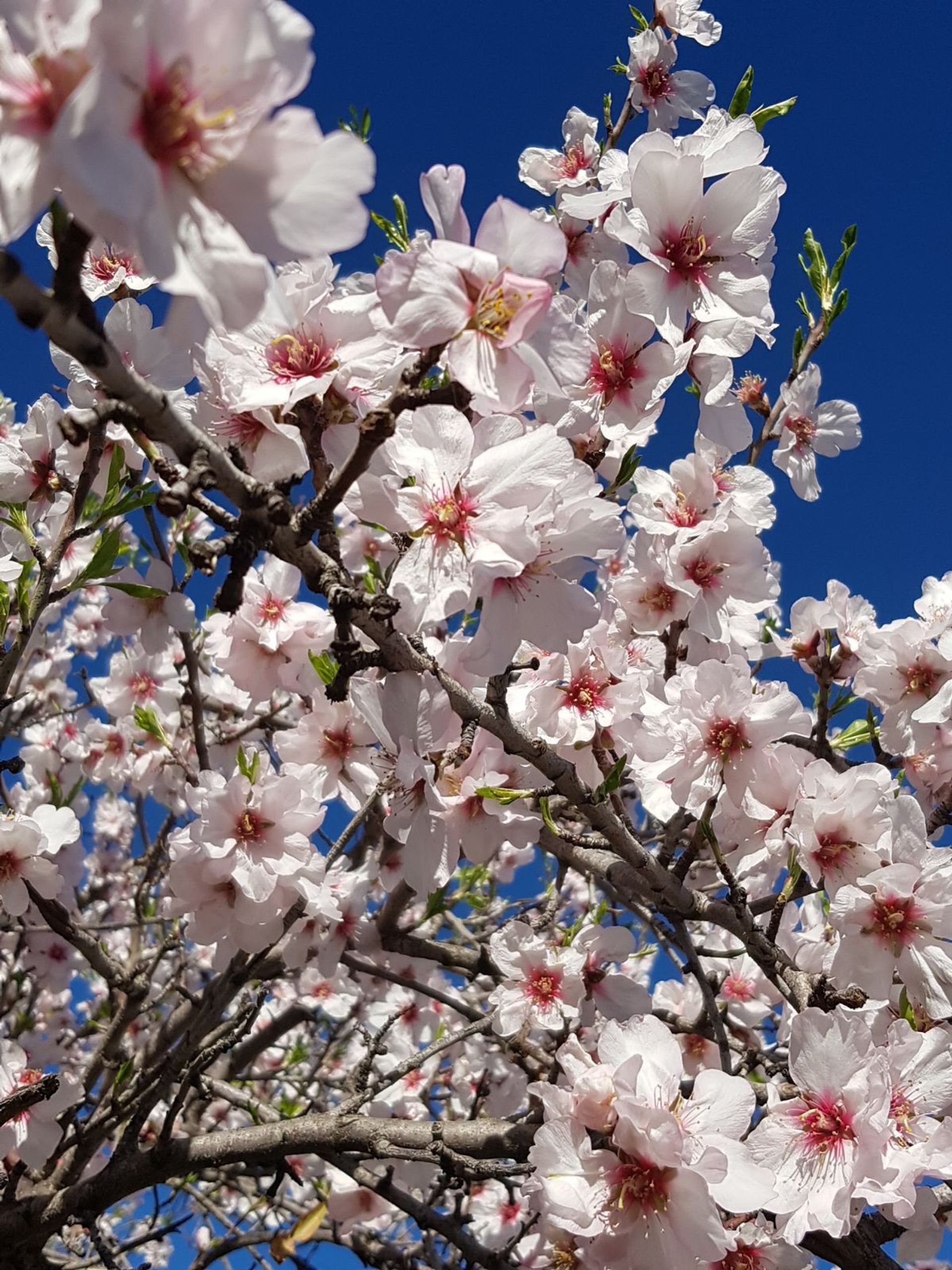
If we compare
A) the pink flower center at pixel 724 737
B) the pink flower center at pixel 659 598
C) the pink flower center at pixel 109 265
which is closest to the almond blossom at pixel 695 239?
the pink flower center at pixel 659 598

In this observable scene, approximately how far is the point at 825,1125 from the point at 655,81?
11.7 feet

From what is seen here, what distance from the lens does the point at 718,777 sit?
2.44 metres

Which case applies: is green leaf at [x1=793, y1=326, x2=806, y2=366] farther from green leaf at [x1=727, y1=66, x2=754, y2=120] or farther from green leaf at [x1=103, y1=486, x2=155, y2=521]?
green leaf at [x1=103, y1=486, x2=155, y2=521]

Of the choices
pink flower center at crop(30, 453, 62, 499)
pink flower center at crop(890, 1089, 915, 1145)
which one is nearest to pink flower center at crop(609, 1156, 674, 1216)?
pink flower center at crop(890, 1089, 915, 1145)

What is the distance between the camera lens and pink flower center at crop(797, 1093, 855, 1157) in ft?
6.64

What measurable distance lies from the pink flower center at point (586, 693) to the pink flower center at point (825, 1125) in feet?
3.33

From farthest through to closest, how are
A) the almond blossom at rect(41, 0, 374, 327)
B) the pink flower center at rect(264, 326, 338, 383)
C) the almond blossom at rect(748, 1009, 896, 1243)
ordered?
the almond blossom at rect(748, 1009, 896, 1243)
the pink flower center at rect(264, 326, 338, 383)
the almond blossom at rect(41, 0, 374, 327)

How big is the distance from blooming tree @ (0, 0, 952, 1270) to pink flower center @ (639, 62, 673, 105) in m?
0.01

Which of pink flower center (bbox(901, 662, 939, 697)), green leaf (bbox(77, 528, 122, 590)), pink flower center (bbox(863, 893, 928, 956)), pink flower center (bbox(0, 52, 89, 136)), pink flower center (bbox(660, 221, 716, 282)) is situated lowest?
pink flower center (bbox(863, 893, 928, 956))

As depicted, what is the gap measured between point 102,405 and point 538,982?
224cm

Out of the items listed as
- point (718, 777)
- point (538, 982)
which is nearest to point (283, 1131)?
point (538, 982)

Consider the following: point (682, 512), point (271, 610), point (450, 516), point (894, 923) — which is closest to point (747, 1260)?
point (894, 923)

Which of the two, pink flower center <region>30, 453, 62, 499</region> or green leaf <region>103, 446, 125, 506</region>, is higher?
pink flower center <region>30, 453, 62, 499</region>

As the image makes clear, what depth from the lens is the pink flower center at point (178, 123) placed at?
41.1 inches
